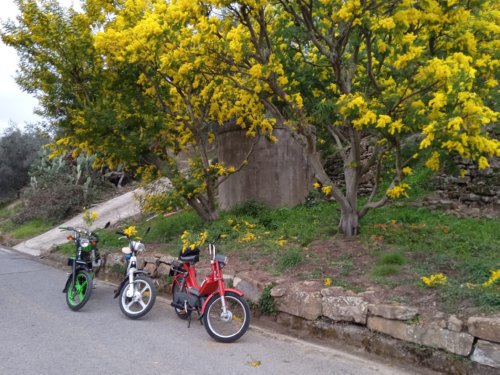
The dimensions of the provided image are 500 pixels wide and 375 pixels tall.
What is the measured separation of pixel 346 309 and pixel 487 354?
148 centimetres

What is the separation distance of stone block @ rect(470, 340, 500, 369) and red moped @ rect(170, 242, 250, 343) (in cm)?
228

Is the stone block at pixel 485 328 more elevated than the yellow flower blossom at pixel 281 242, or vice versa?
the yellow flower blossom at pixel 281 242

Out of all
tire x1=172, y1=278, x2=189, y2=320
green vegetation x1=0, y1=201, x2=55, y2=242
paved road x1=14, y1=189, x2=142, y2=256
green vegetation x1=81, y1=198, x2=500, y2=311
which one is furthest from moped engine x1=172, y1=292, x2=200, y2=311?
green vegetation x1=0, y1=201, x2=55, y2=242

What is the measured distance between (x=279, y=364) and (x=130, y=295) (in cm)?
233

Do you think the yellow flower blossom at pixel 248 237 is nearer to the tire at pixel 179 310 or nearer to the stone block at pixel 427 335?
the tire at pixel 179 310

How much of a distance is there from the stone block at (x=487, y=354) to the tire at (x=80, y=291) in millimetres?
4777

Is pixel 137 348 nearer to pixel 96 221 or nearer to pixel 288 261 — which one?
pixel 288 261

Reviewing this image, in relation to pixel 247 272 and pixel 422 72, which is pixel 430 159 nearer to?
pixel 422 72

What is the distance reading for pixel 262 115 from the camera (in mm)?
9508

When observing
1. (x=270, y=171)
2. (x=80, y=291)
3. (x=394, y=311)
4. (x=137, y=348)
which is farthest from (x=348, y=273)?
(x=270, y=171)

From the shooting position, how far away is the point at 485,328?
433cm

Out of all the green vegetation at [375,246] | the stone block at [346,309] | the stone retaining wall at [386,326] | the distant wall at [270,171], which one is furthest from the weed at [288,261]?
the distant wall at [270,171]

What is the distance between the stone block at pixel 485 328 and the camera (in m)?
4.27

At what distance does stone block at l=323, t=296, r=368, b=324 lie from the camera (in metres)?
5.23
